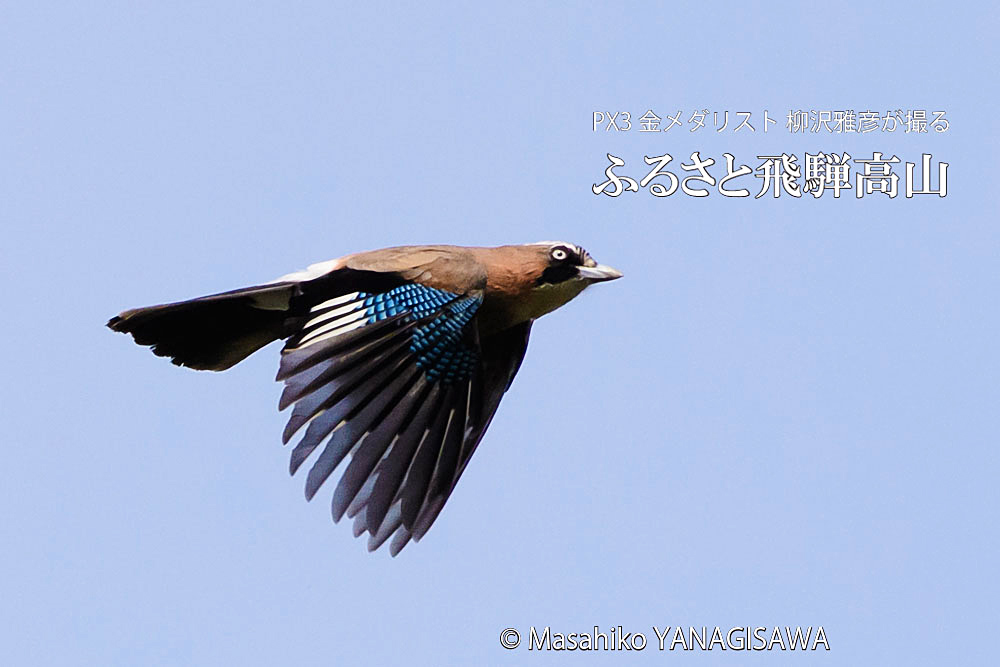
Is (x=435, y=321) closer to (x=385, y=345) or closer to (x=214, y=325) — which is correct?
(x=385, y=345)

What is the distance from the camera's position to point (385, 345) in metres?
7.80

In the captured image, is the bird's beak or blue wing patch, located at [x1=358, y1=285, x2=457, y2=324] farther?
the bird's beak

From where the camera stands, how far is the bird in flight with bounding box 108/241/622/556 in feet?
25.2

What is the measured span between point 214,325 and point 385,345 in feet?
3.56

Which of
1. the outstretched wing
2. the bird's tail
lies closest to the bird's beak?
the outstretched wing

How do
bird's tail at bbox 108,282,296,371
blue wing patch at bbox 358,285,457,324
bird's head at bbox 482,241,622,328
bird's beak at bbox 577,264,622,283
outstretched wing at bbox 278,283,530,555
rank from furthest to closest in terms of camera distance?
1. bird's beak at bbox 577,264,622,283
2. bird's head at bbox 482,241,622,328
3. bird's tail at bbox 108,282,296,371
4. blue wing patch at bbox 358,285,457,324
5. outstretched wing at bbox 278,283,530,555

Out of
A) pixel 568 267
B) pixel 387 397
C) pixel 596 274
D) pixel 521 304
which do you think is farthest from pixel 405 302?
pixel 596 274

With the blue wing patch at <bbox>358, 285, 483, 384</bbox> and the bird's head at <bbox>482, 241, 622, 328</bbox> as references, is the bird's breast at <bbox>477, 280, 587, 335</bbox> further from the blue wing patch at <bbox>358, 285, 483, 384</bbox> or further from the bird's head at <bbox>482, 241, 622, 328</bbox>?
the blue wing patch at <bbox>358, 285, 483, 384</bbox>

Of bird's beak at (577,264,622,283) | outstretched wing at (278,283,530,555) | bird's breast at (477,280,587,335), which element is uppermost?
bird's beak at (577,264,622,283)

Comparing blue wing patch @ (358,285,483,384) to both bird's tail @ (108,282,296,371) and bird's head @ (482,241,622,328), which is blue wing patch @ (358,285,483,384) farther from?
bird's tail @ (108,282,296,371)

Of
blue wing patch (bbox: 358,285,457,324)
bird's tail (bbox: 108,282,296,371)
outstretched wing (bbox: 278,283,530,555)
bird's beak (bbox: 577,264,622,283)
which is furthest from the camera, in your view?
bird's beak (bbox: 577,264,622,283)

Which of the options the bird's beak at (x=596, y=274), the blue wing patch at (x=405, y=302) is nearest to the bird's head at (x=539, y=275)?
the bird's beak at (x=596, y=274)

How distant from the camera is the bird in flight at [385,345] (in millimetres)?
7676

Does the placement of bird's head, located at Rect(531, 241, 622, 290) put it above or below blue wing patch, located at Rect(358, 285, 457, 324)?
above
